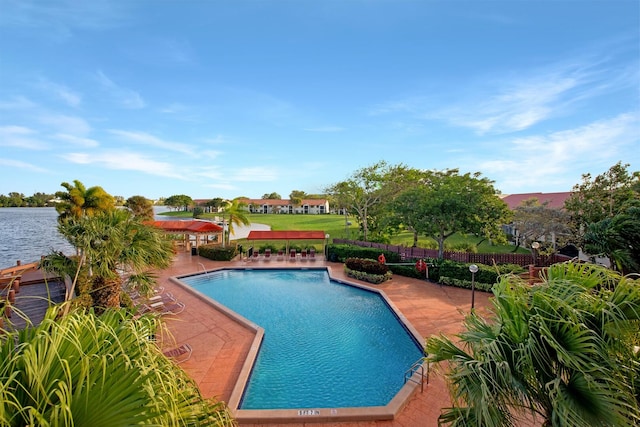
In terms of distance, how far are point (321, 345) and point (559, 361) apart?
7853 millimetres

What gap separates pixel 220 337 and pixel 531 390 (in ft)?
29.6

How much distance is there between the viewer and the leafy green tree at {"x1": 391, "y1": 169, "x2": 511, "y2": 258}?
17.4m

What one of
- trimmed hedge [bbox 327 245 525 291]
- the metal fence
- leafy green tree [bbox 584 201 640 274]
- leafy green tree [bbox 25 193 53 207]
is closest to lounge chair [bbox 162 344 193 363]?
leafy green tree [bbox 584 201 640 274]

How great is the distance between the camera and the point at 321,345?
9422 millimetres

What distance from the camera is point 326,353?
8.95 m

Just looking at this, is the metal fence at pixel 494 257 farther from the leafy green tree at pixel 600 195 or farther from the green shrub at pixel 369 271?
the green shrub at pixel 369 271

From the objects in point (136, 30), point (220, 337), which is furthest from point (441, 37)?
point (220, 337)

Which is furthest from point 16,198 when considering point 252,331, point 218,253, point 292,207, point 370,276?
point 370,276

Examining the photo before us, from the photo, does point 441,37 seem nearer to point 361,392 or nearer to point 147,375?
Result: point 361,392

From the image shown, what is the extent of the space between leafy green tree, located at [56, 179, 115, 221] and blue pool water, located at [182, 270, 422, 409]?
9389mm

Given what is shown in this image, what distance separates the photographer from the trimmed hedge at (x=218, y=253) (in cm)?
2130

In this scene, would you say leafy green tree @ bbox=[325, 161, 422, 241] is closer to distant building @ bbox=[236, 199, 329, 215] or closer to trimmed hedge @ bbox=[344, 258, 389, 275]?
trimmed hedge @ bbox=[344, 258, 389, 275]

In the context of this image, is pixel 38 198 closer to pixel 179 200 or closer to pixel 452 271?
pixel 179 200

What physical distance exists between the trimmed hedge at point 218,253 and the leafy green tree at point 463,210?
44.3ft
